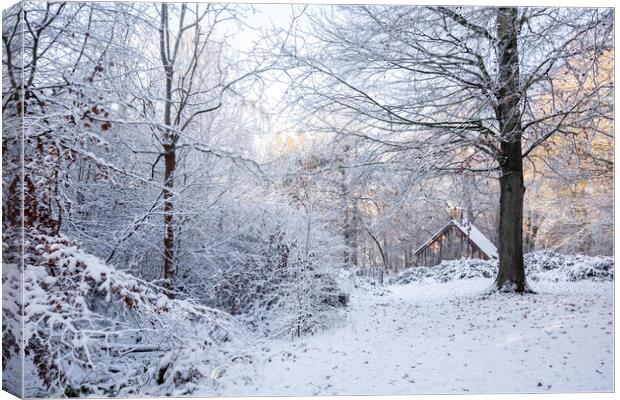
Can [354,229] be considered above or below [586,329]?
above

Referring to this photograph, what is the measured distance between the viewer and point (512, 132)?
4711 millimetres

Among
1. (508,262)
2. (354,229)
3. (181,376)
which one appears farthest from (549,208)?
(181,376)

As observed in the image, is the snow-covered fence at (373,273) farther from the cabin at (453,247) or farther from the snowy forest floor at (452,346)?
the cabin at (453,247)

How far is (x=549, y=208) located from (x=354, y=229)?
171 centimetres

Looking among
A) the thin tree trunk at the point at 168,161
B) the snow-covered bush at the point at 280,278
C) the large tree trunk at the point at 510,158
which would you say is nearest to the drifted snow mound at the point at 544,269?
the large tree trunk at the point at 510,158

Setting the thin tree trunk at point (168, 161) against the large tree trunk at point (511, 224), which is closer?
the thin tree trunk at point (168, 161)

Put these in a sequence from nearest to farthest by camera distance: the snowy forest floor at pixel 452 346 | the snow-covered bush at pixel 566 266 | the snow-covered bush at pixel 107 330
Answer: the snow-covered bush at pixel 107 330, the snowy forest floor at pixel 452 346, the snow-covered bush at pixel 566 266

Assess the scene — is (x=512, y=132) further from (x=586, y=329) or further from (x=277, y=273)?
(x=277, y=273)

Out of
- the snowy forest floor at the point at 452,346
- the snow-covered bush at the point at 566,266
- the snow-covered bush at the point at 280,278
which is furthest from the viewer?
the snow-covered bush at the point at 566,266

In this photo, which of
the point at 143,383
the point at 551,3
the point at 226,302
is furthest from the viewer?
the point at 551,3

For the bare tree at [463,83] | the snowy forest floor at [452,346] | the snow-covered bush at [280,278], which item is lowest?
the snowy forest floor at [452,346]

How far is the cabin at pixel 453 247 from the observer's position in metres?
4.61

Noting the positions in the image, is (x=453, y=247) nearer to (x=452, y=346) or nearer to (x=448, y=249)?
(x=448, y=249)

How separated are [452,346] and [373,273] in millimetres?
854
